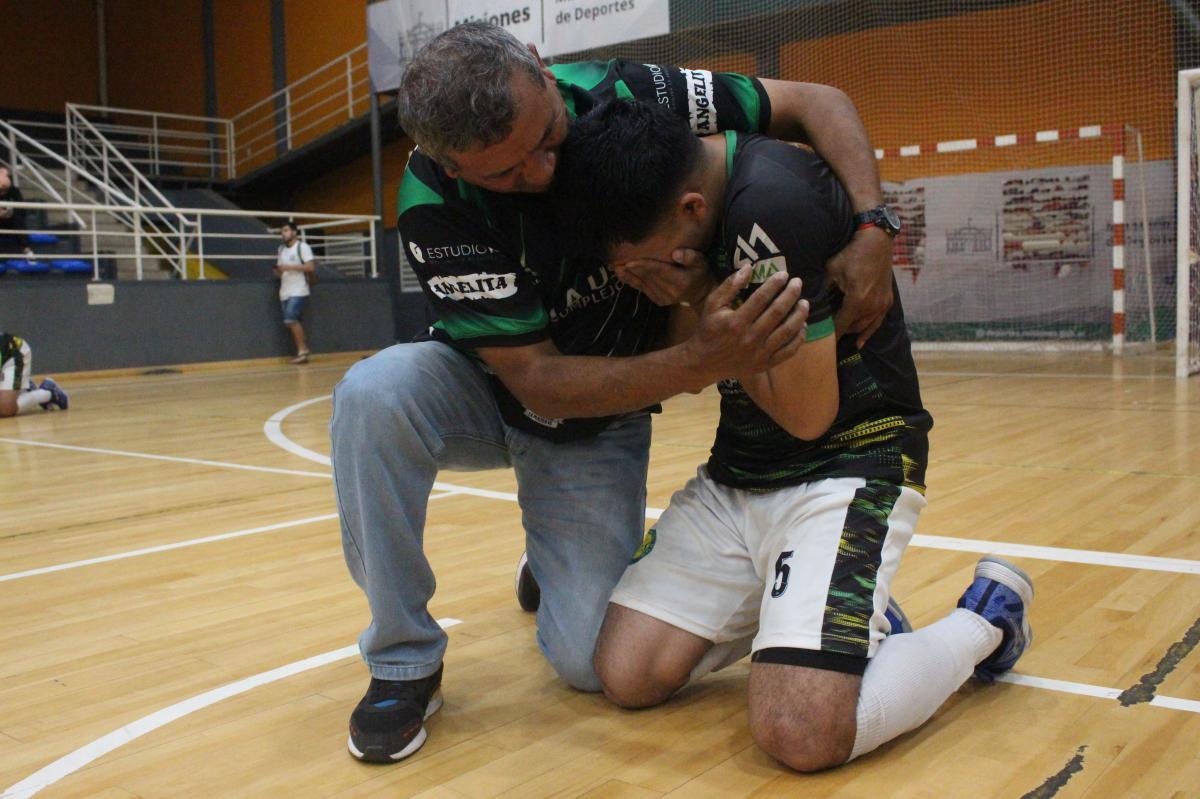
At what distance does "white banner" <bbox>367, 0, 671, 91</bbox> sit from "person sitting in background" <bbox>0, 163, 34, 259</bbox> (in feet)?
11.4

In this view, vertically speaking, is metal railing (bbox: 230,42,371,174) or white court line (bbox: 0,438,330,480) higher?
metal railing (bbox: 230,42,371,174)

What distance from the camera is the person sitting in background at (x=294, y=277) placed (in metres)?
11.2

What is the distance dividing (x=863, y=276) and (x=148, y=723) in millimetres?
1363

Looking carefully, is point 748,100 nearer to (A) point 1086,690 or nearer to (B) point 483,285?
(B) point 483,285

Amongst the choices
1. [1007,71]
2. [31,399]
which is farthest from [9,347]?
[1007,71]

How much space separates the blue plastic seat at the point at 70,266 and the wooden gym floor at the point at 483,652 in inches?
Result: 265

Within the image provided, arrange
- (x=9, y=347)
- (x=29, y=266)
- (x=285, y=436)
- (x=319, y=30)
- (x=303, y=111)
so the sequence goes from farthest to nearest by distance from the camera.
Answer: (x=303, y=111) < (x=319, y=30) < (x=29, y=266) < (x=9, y=347) < (x=285, y=436)

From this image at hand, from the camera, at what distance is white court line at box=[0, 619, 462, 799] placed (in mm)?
1642

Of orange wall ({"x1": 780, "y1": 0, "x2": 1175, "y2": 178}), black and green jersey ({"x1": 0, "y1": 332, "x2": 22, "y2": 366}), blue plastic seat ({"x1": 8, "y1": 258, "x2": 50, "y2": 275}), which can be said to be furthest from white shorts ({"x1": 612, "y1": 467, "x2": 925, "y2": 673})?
blue plastic seat ({"x1": 8, "y1": 258, "x2": 50, "y2": 275})

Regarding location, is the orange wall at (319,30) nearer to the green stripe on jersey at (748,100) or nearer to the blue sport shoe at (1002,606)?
the green stripe on jersey at (748,100)

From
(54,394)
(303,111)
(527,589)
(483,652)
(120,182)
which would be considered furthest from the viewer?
(303,111)

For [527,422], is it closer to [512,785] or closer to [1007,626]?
[512,785]

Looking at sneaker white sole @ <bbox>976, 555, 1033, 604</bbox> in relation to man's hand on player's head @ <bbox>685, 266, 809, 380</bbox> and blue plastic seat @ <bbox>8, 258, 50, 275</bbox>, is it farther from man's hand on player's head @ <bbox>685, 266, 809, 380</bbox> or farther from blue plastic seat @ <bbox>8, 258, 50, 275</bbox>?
blue plastic seat @ <bbox>8, 258, 50, 275</bbox>

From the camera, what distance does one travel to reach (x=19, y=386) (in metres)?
7.12
